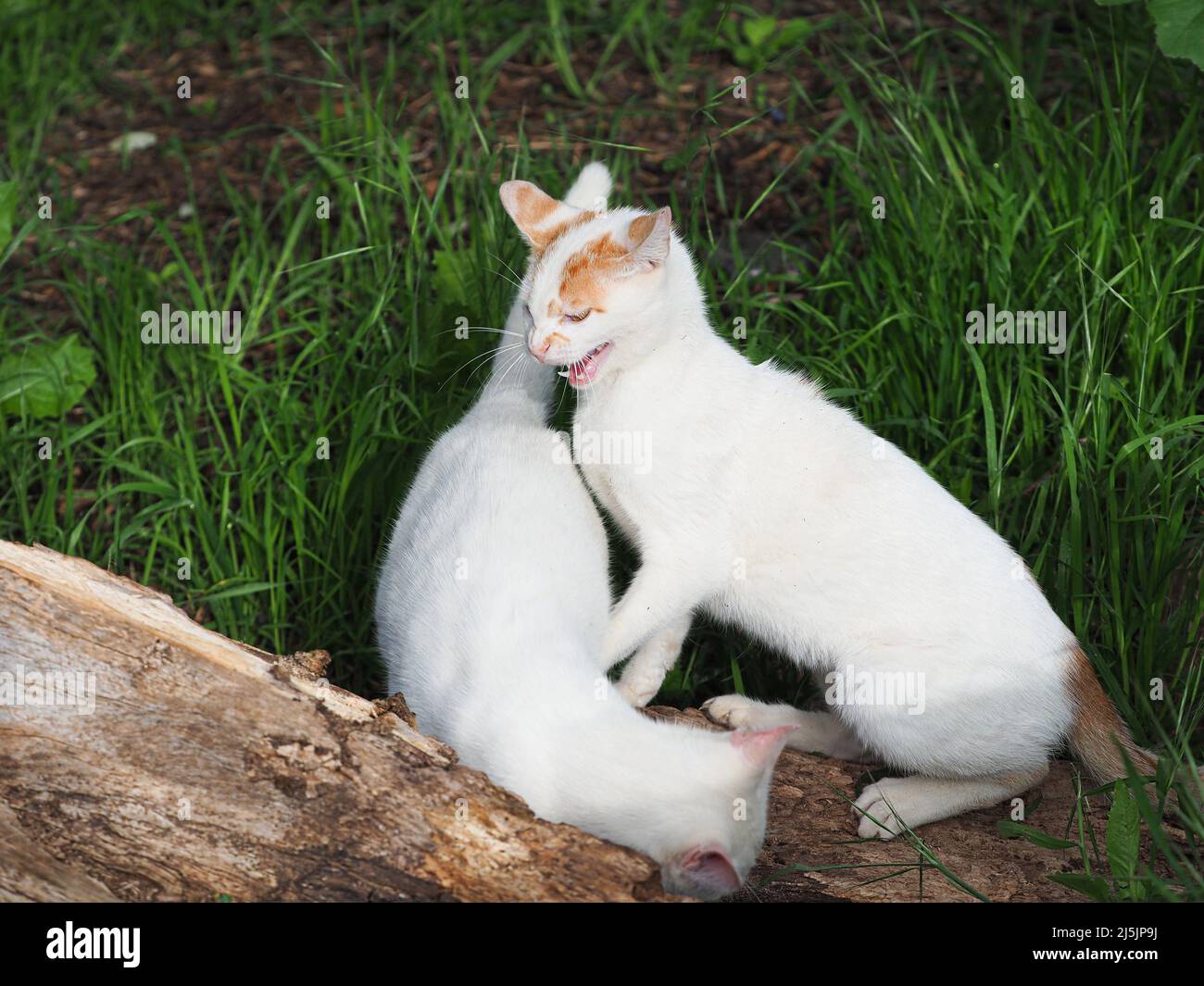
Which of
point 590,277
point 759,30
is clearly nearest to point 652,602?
point 590,277

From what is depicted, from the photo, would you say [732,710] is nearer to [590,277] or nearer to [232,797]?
[590,277]

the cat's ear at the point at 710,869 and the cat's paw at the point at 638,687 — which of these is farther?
the cat's paw at the point at 638,687

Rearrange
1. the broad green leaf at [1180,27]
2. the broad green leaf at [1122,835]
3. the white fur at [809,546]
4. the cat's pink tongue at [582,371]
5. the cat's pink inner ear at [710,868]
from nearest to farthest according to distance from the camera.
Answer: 1. the cat's pink inner ear at [710,868]
2. the broad green leaf at [1122,835]
3. the white fur at [809,546]
4. the cat's pink tongue at [582,371]
5. the broad green leaf at [1180,27]

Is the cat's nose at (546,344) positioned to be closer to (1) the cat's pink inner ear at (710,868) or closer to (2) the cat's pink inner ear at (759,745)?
(2) the cat's pink inner ear at (759,745)

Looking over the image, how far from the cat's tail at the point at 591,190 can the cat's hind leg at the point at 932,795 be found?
163 cm

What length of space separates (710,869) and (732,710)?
112 centimetres

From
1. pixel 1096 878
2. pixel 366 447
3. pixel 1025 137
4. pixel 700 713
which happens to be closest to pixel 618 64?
pixel 1025 137

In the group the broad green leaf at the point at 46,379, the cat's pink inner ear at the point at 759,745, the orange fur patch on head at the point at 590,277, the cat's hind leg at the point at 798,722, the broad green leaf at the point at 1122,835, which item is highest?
the orange fur patch on head at the point at 590,277

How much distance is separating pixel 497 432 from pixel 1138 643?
167cm

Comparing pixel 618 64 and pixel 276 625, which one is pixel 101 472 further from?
pixel 618 64

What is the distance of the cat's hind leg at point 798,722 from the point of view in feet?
10.1

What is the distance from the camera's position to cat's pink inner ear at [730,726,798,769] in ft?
7.01

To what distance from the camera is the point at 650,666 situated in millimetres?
3133

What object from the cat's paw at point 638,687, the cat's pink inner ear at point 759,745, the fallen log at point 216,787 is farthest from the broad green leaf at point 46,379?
the cat's pink inner ear at point 759,745
